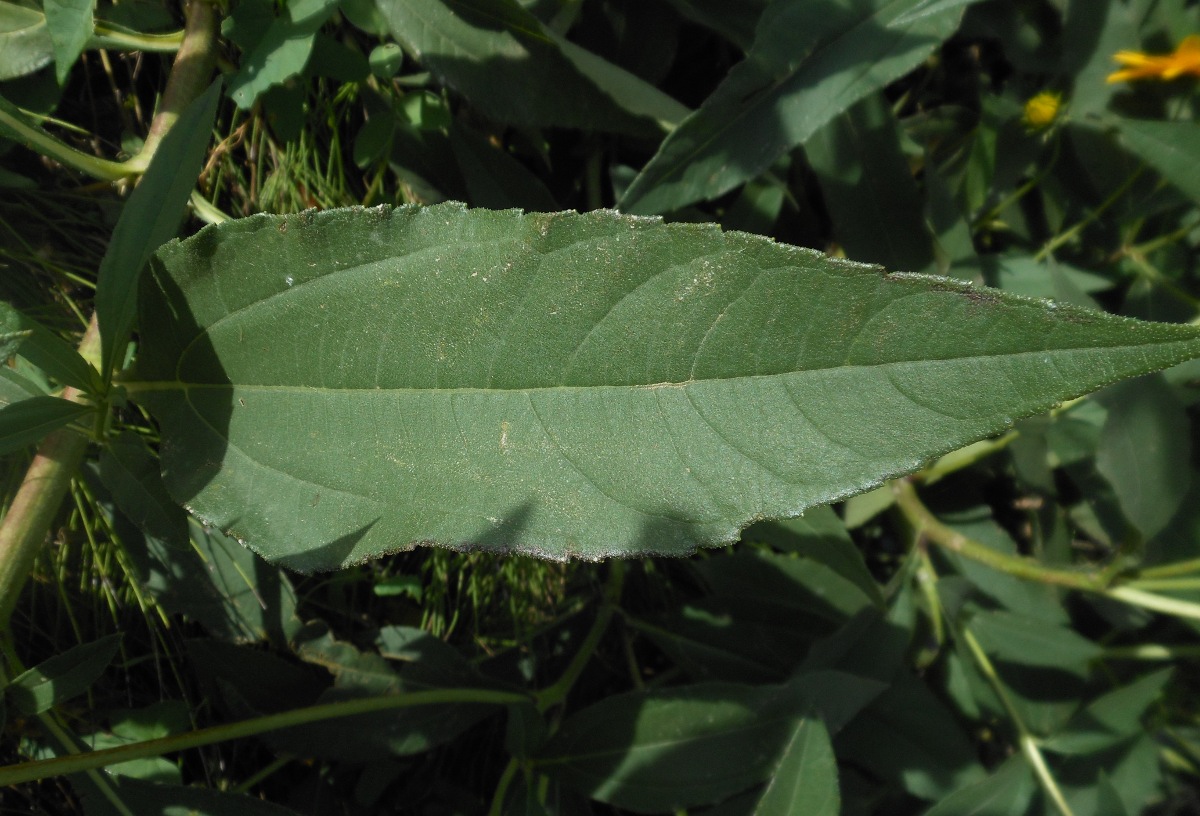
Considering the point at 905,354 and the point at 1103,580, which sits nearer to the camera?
the point at 905,354

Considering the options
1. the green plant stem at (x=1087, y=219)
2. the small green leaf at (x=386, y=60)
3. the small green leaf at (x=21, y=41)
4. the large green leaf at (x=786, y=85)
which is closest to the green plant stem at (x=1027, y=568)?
the green plant stem at (x=1087, y=219)

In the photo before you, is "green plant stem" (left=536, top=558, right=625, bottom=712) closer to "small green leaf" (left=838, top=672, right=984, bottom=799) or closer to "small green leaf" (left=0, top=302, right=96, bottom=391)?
"small green leaf" (left=838, top=672, right=984, bottom=799)

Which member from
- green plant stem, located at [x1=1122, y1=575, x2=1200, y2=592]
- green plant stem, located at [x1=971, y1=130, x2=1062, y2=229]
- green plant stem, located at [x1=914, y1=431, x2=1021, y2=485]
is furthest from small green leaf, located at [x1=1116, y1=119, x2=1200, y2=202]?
green plant stem, located at [x1=1122, y1=575, x2=1200, y2=592]

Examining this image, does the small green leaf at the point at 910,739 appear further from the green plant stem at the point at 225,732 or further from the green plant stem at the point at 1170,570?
the green plant stem at the point at 225,732

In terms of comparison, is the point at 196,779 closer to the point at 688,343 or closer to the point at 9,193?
the point at 9,193

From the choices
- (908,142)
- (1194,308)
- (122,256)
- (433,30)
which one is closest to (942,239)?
(908,142)

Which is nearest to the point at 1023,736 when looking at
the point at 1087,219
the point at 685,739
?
the point at 685,739

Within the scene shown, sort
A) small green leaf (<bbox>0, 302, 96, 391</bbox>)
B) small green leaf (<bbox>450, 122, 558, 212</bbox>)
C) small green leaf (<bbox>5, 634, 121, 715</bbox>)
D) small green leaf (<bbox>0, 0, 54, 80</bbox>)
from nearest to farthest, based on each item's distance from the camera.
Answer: small green leaf (<bbox>0, 302, 96, 391</bbox>), small green leaf (<bbox>5, 634, 121, 715</bbox>), small green leaf (<bbox>0, 0, 54, 80</bbox>), small green leaf (<bbox>450, 122, 558, 212</bbox>)
